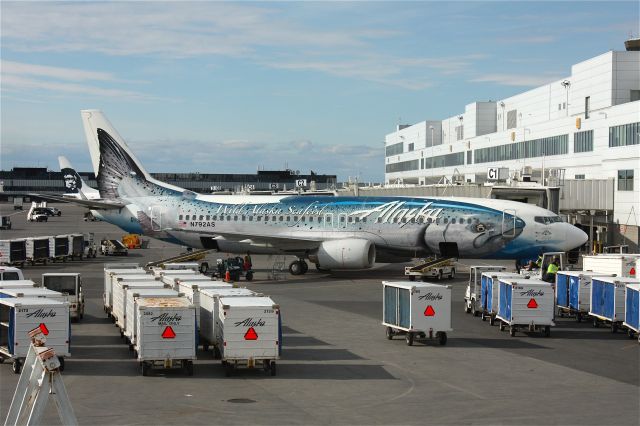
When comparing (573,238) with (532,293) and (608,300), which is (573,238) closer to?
(608,300)

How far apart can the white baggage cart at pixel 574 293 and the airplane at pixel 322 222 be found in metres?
11.7

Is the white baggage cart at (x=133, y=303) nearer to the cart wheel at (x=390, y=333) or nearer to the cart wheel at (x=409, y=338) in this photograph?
the cart wheel at (x=390, y=333)

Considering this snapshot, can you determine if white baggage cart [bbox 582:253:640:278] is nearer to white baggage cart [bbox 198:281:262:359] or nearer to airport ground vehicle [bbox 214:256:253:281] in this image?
airport ground vehicle [bbox 214:256:253:281]

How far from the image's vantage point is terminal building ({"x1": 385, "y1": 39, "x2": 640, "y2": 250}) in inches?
2426

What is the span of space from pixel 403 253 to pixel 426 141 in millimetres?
84929

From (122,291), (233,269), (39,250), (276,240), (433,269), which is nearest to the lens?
(122,291)

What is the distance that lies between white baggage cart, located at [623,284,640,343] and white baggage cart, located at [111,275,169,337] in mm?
17738

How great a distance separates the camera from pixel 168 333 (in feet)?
84.6

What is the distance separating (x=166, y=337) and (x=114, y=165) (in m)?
36.7

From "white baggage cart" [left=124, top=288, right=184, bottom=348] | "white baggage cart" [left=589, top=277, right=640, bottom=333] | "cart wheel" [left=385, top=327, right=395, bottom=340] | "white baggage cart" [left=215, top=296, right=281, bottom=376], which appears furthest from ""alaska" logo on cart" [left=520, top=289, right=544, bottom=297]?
"white baggage cart" [left=124, top=288, right=184, bottom=348]

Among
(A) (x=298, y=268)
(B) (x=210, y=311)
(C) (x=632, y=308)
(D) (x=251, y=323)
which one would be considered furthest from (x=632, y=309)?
(A) (x=298, y=268)

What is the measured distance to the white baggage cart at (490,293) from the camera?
3638 cm

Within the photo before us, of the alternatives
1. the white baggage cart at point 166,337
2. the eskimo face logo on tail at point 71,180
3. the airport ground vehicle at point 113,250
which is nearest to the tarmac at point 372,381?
the white baggage cart at point 166,337

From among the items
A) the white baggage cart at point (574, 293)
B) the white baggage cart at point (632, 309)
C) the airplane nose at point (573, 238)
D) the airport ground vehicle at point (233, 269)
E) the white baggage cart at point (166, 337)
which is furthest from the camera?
the airport ground vehicle at point (233, 269)
